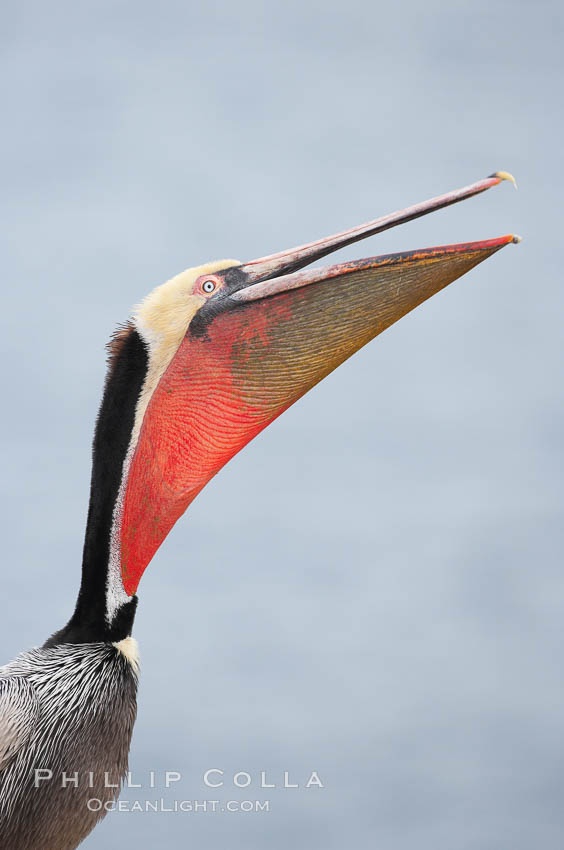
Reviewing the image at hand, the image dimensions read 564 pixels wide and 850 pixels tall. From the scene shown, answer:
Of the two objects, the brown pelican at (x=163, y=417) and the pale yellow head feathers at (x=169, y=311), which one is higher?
the pale yellow head feathers at (x=169, y=311)

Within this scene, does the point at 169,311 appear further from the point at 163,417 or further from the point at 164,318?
the point at 163,417

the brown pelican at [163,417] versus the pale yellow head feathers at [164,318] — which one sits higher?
the pale yellow head feathers at [164,318]

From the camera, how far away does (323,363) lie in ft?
16.3

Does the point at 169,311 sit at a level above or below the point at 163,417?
above

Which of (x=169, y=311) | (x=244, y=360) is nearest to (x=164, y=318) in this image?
(x=169, y=311)

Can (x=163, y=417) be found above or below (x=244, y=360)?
below

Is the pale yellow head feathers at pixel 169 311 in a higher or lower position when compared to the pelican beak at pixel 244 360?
higher

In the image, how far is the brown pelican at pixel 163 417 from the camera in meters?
4.87

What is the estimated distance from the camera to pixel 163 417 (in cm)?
494

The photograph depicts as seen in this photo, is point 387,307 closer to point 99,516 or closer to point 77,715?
point 99,516

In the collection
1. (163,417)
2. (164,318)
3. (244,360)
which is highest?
(164,318)

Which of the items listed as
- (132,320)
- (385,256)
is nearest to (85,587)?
(132,320)

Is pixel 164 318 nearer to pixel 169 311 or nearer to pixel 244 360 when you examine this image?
pixel 169 311

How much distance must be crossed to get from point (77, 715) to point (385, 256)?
6.36ft
